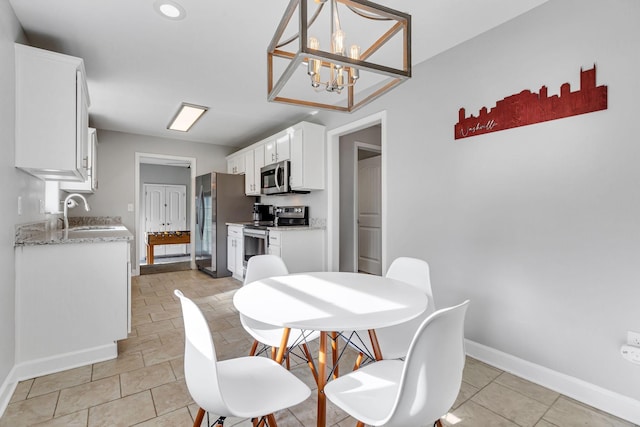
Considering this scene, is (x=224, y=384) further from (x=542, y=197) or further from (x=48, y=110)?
(x=48, y=110)

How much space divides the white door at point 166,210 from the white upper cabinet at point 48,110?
581 cm

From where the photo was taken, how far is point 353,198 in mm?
4613

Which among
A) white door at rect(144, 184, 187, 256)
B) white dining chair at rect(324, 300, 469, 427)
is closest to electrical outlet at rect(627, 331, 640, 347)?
white dining chair at rect(324, 300, 469, 427)

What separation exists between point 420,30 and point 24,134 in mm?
2902

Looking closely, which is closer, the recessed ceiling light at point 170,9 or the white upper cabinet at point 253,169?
the recessed ceiling light at point 170,9

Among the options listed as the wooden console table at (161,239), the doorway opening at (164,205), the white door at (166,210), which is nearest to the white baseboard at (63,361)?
the wooden console table at (161,239)

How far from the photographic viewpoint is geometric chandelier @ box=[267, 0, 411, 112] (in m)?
1.22

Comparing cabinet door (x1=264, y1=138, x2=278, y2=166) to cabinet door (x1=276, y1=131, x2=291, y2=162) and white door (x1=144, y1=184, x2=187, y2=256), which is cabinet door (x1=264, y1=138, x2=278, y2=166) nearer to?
cabinet door (x1=276, y1=131, x2=291, y2=162)

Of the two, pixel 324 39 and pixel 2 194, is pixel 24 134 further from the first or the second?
pixel 324 39

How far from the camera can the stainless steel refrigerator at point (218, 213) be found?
505 cm

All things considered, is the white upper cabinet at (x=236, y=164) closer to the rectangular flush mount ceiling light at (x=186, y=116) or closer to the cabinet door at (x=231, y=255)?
the rectangular flush mount ceiling light at (x=186, y=116)

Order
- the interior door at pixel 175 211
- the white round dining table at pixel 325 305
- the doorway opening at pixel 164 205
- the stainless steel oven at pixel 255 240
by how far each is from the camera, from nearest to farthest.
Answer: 1. the white round dining table at pixel 325 305
2. the stainless steel oven at pixel 255 240
3. the doorway opening at pixel 164 205
4. the interior door at pixel 175 211

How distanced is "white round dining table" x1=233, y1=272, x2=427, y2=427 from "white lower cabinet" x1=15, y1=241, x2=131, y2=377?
1.39 m

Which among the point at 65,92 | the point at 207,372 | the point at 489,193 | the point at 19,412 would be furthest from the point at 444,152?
the point at 19,412
